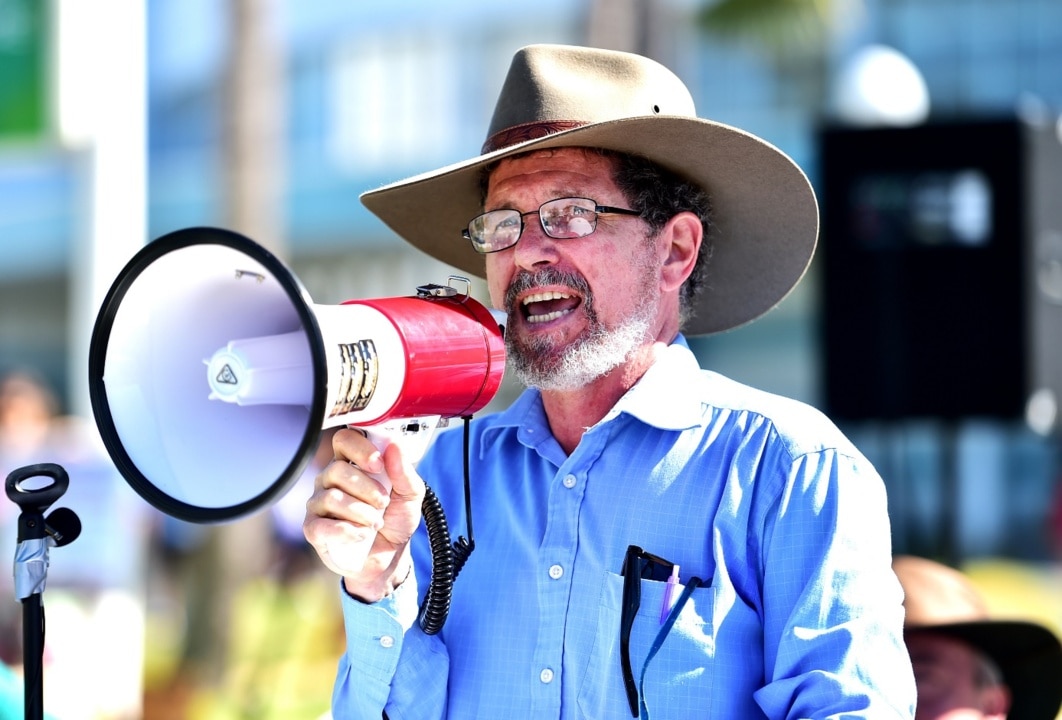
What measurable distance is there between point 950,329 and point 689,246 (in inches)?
111

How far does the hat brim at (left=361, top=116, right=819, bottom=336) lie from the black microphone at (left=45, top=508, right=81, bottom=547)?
3.19 ft

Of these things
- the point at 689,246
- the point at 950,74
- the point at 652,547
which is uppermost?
the point at 950,74

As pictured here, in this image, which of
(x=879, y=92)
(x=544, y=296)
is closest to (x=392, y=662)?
(x=544, y=296)

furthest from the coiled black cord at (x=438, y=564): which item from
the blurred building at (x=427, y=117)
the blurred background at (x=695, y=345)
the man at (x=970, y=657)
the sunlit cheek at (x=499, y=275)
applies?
the blurred building at (x=427, y=117)

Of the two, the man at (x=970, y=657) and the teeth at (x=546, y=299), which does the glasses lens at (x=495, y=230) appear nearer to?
the teeth at (x=546, y=299)

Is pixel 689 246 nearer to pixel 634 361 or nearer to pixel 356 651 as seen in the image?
pixel 634 361

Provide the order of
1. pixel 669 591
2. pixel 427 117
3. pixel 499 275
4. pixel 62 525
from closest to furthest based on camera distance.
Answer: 1. pixel 62 525
2. pixel 669 591
3. pixel 499 275
4. pixel 427 117

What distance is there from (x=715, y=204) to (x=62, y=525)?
144 centimetres

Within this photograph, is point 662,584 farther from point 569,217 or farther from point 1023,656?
point 1023,656

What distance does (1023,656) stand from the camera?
3.39m

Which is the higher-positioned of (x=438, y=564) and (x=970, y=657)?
(x=438, y=564)

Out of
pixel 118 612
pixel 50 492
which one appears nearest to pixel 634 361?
pixel 50 492

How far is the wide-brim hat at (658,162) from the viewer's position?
2.46 metres

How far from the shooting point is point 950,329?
5145 mm
